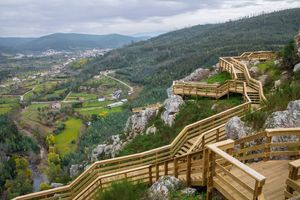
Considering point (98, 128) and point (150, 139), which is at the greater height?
point (150, 139)

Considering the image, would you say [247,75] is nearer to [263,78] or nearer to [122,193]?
[263,78]

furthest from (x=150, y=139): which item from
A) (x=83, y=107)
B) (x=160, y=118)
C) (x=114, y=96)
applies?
(x=114, y=96)

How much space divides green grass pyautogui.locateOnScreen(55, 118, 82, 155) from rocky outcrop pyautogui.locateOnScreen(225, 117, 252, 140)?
69.0 meters

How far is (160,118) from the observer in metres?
20.6

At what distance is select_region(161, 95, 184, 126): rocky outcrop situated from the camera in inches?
746

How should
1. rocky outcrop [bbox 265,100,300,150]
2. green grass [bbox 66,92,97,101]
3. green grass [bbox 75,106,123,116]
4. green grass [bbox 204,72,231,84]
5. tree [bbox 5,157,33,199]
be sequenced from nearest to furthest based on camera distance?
rocky outcrop [bbox 265,100,300,150]
green grass [bbox 204,72,231,84]
tree [bbox 5,157,33,199]
green grass [bbox 75,106,123,116]
green grass [bbox 66,92,97,101]

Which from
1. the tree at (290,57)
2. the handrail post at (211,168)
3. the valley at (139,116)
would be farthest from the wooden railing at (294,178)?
the tree at (290,57)

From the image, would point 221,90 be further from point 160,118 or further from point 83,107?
point 83,107

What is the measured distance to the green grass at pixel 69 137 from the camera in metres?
78.0

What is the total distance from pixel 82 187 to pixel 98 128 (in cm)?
6952

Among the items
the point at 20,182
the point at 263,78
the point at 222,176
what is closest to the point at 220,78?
the point at 263,78

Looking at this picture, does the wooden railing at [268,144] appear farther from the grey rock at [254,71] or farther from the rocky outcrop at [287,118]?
the grey rock at [254,71]

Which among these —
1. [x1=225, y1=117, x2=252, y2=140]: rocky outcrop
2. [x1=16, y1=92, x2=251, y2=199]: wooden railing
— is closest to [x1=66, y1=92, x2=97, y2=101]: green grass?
[x1=16, y1=92, x2=251, y2=199]: wooden railing

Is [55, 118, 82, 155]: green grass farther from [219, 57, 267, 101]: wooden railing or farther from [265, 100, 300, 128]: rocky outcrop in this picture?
[265, 100, 300, 128]: rocky outcrop
